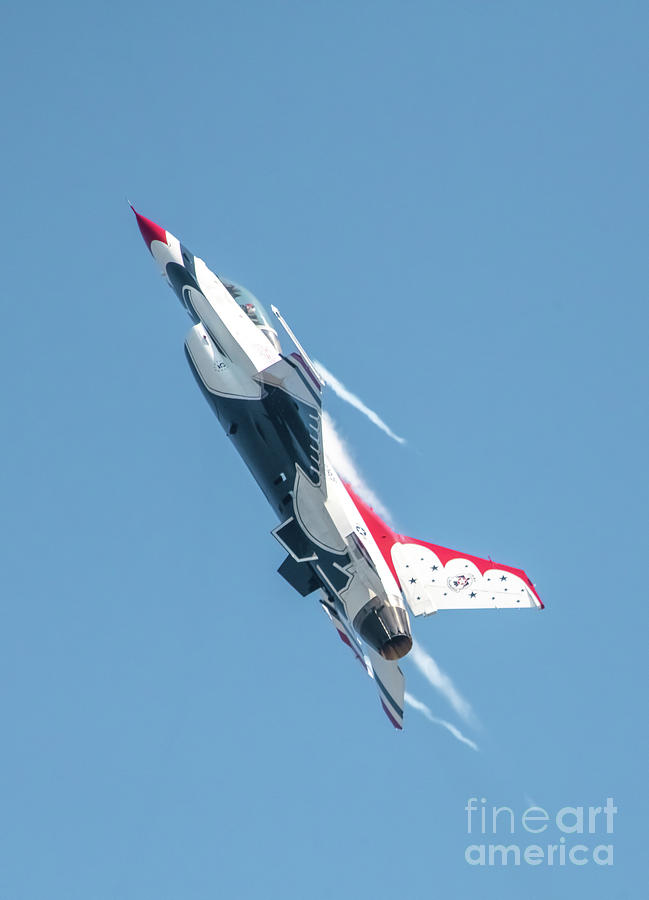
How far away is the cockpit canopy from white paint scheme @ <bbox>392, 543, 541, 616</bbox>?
6.13 meters

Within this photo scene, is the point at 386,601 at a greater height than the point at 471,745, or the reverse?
the point at 386,601

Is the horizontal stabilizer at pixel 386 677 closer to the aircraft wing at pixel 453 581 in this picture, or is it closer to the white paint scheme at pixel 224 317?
the aircraft wing at pixel 453 581

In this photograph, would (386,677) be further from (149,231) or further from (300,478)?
(149,231)

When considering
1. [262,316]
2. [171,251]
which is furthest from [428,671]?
[171,251]

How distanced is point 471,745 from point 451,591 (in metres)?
4.24

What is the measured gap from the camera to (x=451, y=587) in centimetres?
3616

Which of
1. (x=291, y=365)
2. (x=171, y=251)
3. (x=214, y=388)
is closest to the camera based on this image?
(x=291, y=365)

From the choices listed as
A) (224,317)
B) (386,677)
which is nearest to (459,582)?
(386,677)

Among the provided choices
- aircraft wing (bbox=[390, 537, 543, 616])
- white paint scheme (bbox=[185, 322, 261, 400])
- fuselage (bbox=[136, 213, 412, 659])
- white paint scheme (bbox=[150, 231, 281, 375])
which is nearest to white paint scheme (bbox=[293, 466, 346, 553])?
fuselage (bbox=[136, 213, 412, 659])

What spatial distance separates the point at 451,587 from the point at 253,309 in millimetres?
8592

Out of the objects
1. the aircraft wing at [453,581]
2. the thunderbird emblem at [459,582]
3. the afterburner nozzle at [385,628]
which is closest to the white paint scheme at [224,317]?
the aircraft wing at [453,581]

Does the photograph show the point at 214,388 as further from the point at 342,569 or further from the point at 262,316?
the point at 342,569

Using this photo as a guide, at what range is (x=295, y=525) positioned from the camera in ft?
115

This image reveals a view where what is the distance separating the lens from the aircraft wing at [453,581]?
36.0 m
